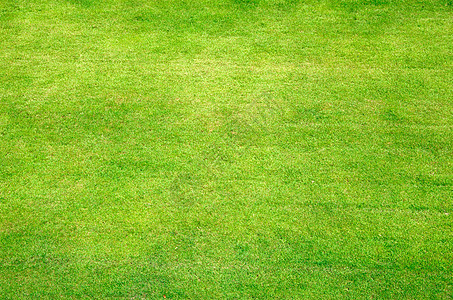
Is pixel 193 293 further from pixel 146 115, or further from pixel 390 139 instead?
pixel 390 139

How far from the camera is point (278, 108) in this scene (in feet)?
17.1

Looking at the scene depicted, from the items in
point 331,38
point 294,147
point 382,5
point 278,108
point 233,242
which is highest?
point 382,5

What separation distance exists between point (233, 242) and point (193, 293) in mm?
682

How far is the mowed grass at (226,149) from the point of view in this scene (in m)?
4.09

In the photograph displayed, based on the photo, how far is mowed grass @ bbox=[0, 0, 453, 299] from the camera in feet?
13.4

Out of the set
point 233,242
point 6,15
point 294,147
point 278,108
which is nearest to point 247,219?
point 233,242

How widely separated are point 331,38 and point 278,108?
1.70 meters

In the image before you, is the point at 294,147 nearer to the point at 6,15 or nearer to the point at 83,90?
the point at 83,90

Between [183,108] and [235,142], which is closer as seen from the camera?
[235,142]

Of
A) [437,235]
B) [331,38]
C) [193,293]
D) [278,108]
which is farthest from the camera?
[331,38]

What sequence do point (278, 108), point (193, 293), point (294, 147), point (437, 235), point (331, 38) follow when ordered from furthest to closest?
1. point (331, 38)
2. point (278, 108)
3. point (294, 147)
4. point (437, 235)
5. point (193, 293)

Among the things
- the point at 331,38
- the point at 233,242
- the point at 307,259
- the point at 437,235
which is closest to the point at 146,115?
the point at 233,242

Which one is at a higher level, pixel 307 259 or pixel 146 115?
pixel 146 115

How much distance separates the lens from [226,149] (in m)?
4.84
